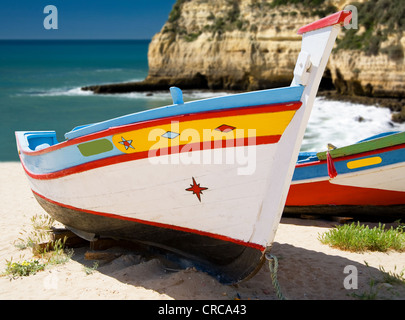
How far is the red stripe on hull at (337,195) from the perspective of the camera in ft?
23.2

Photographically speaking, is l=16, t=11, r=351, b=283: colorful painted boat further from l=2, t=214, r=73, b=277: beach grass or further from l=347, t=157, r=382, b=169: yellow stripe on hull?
l=347, t=157, r=382, b=169: yellow stripe on hull

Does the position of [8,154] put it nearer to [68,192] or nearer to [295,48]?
[68,192]

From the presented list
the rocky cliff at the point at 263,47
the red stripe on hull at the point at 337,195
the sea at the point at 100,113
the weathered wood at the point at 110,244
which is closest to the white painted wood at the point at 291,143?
the weathered wood at the point at 110,244

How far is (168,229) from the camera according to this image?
473 centimetres

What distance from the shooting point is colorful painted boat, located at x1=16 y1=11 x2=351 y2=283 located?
12.9 feet

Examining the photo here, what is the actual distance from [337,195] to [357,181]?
45cm

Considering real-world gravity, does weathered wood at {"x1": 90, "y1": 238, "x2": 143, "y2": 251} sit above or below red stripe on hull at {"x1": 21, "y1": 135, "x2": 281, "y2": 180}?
below

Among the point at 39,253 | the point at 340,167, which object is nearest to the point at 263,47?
the point at 340,167

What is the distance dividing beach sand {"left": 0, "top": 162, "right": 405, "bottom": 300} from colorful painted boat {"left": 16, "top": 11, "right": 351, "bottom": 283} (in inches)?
12.6

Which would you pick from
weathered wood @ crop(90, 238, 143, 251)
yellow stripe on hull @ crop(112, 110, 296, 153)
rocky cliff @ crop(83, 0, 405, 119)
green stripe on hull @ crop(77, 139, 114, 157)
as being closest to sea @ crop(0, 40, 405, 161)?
rocky cliff @ crop(83, 0, 405, 119)

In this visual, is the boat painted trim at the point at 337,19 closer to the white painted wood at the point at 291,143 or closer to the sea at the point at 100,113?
the white painted wood at the point at 291,143

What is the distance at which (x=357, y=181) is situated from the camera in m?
7.04

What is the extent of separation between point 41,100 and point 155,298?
1344 inches

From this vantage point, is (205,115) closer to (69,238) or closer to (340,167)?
(69,238)
